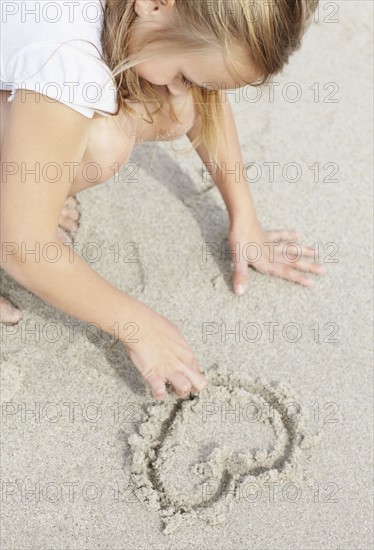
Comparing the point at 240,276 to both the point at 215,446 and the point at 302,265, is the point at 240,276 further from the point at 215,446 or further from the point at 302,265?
the point at 215,446

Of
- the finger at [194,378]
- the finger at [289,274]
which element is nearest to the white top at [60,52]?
the finger at [194,378]

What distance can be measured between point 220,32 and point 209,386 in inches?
30.0

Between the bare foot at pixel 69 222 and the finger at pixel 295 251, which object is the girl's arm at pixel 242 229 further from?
the bare foot at pixel 69 222

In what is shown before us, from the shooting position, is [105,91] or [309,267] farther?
[309,267]

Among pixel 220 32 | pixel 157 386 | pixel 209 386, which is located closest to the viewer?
pixel 220 32

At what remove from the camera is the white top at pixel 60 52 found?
4.42 feet

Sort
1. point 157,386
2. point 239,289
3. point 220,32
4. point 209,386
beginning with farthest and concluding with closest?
point 239,289, point 209,386, point 157,386, point 220,32

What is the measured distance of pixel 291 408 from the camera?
167 centimetres

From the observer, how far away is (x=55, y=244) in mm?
1498

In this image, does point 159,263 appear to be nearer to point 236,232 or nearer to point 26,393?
point 236,232

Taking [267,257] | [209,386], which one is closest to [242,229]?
[267,257]

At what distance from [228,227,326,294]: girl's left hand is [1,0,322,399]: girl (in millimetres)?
316

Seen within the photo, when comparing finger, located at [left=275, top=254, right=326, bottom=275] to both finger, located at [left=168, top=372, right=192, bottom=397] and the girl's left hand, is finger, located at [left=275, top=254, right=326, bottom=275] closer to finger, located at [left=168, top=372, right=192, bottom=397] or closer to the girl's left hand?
the girl's left hand

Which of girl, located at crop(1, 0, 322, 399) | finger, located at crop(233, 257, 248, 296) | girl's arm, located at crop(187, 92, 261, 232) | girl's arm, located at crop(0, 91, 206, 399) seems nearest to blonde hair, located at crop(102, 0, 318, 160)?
girl, located at crop(1, 0, 322, 399)
